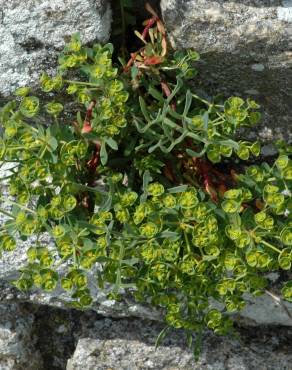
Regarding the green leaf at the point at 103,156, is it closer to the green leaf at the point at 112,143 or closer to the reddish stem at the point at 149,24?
the green leaf at the point at 112,143

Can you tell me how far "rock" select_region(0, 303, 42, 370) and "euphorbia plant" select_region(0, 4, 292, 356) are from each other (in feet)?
2.08

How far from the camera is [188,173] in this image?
244 cm

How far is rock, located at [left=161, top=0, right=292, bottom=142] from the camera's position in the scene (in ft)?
7.52

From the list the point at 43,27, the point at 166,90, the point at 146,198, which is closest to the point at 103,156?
the point at 146,198

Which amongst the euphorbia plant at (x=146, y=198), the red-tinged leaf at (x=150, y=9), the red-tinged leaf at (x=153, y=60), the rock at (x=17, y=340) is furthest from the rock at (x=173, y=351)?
the red-tinged leaf at (x=150, y=9)

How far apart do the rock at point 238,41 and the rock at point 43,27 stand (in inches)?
8.4

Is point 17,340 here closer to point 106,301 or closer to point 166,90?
point 106,301

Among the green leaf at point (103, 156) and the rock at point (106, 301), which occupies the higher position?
the green leaf at point (103, 156)

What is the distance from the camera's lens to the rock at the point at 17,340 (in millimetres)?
2852

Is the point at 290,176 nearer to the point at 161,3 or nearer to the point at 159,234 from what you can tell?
the point at 159,234

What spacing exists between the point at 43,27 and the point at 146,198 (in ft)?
2.02

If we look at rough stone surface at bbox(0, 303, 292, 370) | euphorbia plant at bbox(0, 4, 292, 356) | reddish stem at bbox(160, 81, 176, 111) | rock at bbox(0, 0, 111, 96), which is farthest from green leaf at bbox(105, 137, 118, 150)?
rough stone surface at bbox(0, 303, 292, 370)

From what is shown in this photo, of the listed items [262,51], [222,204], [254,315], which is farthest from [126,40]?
[254,315]

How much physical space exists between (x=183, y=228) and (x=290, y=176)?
1.10 ft
